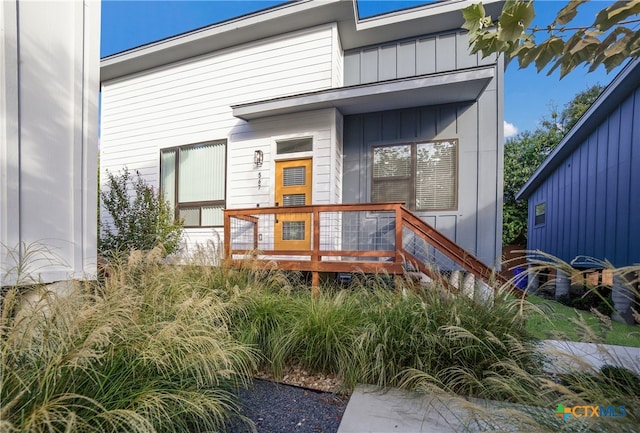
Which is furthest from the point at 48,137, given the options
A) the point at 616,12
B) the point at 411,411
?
the point at 616,12

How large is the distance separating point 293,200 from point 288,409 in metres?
3.94

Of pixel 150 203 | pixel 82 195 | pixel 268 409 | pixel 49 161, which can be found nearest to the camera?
pixel 268 409

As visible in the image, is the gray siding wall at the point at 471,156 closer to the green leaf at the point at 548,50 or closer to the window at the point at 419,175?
the window at the point at 419,175

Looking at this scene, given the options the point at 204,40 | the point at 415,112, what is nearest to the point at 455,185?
the point at 415,112

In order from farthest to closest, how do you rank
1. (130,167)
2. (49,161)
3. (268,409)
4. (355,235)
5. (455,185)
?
(130,167) < (355,235) < (455,185) < (49,161) < (268,409)

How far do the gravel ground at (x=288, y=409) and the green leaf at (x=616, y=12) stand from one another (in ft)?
9.99

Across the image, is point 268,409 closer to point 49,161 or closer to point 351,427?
point 351,427

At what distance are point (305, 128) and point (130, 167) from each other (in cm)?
469

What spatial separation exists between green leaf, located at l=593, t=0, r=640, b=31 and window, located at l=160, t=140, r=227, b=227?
604cm

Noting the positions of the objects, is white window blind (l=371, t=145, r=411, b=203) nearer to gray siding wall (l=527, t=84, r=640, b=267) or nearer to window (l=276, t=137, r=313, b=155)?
window (l=276, t=137, r=313, b=155)

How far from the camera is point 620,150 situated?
239 inches

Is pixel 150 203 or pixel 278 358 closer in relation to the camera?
pixel 278 358

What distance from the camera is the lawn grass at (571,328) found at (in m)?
1.70

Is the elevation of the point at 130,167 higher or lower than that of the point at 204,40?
lower
